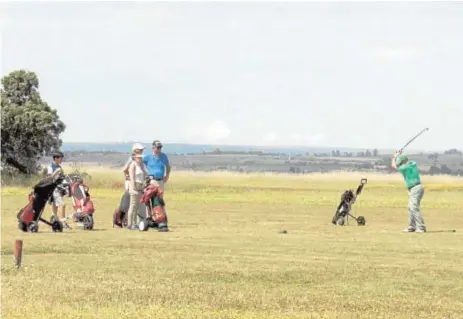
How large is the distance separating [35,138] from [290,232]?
153 ft

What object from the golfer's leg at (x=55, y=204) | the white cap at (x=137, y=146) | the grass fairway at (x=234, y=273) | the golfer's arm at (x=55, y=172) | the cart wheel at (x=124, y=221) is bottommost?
the cart wheel at (x=124, y=221)

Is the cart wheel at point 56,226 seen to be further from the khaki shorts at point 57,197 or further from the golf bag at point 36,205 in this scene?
the khaki shorts at point 57,197

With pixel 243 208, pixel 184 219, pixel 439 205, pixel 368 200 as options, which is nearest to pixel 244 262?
pixel 184 219

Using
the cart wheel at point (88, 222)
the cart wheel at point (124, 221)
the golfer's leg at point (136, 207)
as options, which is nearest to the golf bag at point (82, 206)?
the cart wheel at point (88, 222)

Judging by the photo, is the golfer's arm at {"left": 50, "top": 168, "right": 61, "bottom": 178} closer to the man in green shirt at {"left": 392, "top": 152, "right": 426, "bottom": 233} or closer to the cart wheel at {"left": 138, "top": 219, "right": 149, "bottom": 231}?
the cart wheel at {"left": 138, "top": 219, "right": 149, "bottom": 231}

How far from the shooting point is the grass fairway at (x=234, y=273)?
14.9 meters

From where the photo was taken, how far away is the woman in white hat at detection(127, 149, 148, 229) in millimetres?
28406

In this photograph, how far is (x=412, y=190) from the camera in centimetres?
2988

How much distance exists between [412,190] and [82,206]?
822 cm

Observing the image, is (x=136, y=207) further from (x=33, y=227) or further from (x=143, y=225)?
(x=33, y=227)

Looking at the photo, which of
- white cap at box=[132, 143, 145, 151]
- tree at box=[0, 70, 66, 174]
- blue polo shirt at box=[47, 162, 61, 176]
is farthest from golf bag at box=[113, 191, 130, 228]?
tree at box=[0, 70, 66, 174]

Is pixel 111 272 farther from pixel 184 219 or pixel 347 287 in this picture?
pixel 184 219

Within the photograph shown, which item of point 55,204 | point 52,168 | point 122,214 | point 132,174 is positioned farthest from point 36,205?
point 122,214

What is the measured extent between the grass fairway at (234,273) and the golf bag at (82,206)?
55cm
